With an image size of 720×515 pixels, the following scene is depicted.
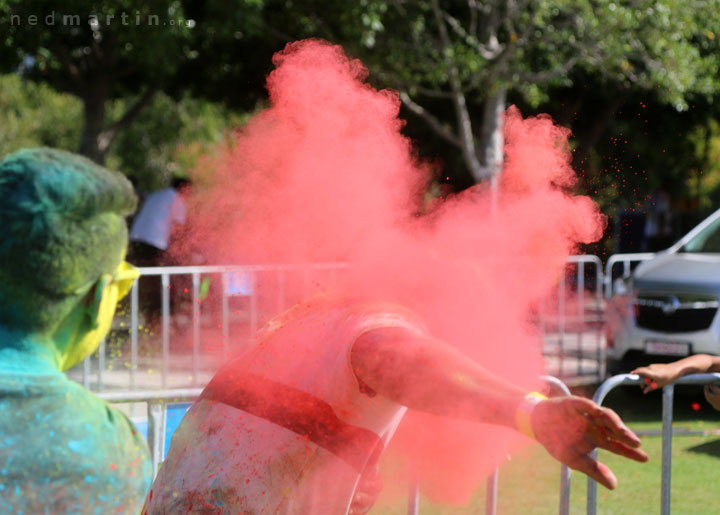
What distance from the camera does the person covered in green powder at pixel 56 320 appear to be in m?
1.72

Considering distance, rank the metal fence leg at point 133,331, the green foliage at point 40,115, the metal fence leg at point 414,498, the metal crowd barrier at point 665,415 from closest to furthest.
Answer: the metal fence leg at point 414,498 < the metal crowd barrier at point 665,415 < the metal fence leg at point 133,331 < the green foliage at point 40,115

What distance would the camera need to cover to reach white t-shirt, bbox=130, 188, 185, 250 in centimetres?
896

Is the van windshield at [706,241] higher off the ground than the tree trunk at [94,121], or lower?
lower

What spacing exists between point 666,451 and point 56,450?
262cm

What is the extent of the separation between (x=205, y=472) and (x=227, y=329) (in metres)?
4.97

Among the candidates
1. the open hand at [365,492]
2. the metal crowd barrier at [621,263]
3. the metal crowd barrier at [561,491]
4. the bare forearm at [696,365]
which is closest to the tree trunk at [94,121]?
the metal crowd barrier at [621,263]

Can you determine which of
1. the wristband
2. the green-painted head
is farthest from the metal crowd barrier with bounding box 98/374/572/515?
the wristband

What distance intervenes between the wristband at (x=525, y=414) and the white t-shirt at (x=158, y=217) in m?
7.54

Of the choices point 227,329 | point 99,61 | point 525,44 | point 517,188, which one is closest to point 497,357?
point 517,188

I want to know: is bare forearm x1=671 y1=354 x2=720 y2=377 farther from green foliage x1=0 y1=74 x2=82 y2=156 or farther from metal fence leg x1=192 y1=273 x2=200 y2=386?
green foliage x1=0 y1=74 x2=82 y2=156

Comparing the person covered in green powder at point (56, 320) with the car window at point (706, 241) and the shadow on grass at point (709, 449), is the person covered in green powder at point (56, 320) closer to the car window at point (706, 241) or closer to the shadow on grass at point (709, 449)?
the shadow on grass at point (709, 449)

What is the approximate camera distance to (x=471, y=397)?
147 cm

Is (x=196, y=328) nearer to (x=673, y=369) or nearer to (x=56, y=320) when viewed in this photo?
(x=673, y=369)

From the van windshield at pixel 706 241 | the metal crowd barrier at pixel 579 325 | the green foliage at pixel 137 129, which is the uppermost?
the green foliage at pixel 137 129
